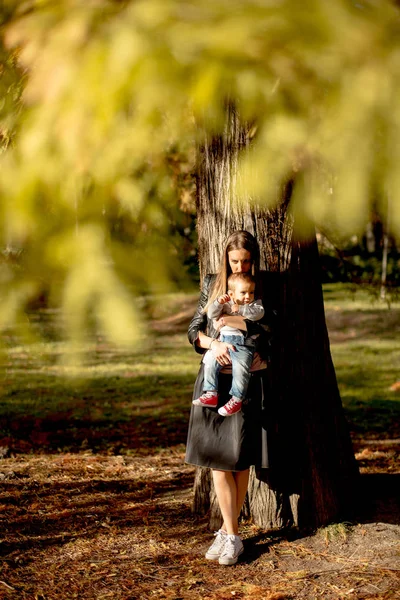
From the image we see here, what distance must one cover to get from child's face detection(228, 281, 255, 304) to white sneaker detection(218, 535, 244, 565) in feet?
4.69

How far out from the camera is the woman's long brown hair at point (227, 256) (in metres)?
4.13

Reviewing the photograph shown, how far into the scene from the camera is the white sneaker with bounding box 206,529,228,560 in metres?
4.37

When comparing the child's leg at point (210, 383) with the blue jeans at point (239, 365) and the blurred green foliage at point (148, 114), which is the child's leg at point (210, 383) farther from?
the blurred green foliage at point (148, 114)

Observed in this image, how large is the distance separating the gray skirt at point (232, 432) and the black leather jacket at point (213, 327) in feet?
0.57

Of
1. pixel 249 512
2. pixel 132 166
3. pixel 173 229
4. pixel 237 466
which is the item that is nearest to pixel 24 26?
pixel 132 166

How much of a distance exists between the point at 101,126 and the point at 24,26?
0.38m

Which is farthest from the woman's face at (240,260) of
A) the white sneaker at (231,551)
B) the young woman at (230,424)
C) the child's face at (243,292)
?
the white sneaker at (231,551)

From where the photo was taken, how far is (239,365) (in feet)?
13.0

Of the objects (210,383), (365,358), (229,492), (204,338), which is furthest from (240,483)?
(365,358)

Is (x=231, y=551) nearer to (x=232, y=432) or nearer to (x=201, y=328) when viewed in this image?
(x=232, y=432)

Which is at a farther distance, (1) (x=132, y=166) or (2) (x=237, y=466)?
(2) (x=237, y=466)

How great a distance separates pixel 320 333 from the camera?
4.76m

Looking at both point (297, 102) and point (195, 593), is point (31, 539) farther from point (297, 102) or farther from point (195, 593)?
point (297, 102)

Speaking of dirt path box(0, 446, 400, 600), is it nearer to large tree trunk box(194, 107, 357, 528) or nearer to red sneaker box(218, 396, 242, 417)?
large tree trunk box(194, 107, 357, 528)
